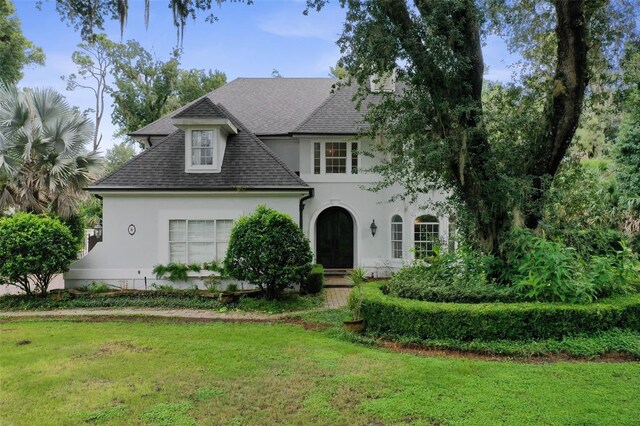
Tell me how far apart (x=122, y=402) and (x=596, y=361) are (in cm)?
666

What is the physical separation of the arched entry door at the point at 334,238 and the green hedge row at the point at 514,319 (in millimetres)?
7879

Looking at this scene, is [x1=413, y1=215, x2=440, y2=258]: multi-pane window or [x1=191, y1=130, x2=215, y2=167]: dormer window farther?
[x1=413, y1=215, x2=440, y2=258]: multi-pane window

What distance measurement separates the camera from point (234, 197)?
38.9 ft

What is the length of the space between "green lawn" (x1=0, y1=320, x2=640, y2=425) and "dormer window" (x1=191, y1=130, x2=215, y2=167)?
657 centimetres

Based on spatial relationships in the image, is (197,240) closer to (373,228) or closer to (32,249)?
→ (32,249)

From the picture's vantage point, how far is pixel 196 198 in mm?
11812

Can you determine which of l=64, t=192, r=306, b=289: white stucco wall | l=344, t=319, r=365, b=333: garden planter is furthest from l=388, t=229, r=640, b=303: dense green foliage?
l=64, t=192, r=306, b=289: white stucco wall

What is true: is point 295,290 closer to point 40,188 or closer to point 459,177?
point 459,177

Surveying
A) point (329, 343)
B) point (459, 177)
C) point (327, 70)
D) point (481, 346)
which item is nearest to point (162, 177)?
A: point (329, 343)

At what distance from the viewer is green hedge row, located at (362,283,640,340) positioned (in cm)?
646

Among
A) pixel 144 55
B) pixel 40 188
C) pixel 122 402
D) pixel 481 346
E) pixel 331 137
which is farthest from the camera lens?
pixel 144 55

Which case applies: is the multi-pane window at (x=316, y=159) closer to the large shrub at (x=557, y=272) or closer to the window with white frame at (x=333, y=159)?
the window with white frame at (x=333, y=159)

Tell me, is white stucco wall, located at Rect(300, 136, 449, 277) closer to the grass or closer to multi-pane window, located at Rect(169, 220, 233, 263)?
multi-pane window, located at Rect(169, 220, 233, 263)

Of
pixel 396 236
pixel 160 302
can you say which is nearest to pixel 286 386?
pixel 160 302
